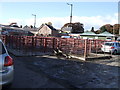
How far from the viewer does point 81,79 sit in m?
7.02

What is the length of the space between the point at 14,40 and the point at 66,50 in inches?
246

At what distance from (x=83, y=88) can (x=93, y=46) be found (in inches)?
579

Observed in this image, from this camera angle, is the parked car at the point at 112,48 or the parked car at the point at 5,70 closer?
the parked car at the point at 5,70

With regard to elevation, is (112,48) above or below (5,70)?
above

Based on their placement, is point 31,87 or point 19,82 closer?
point 31,87

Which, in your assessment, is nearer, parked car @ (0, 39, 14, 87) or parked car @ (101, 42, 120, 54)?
parked car @ (0, 39, 14, 87)

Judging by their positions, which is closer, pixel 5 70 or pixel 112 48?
pixel 5 70

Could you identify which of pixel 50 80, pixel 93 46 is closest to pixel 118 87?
pixel 50 80

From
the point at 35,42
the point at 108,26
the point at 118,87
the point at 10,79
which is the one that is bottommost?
the point at 118,87

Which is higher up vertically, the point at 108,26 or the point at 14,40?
the point at 108,26

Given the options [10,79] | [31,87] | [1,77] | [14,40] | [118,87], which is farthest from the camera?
[14,40]

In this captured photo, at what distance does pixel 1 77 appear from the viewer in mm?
4527

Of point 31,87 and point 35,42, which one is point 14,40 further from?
point 31,87

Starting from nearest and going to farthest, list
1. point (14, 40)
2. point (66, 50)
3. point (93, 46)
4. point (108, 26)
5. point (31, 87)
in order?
point (31, 87) < point (66, 50) < point (14, 40) < point (93, 46) < point (108, 26)
